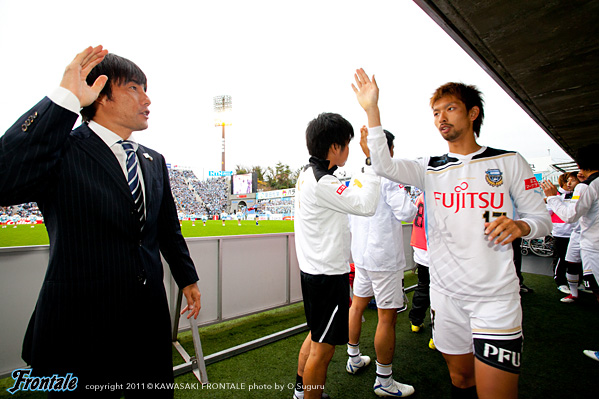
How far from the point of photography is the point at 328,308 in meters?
1.59

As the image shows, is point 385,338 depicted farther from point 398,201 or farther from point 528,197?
point 528,197

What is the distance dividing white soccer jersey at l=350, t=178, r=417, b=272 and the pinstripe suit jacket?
5.44 feet

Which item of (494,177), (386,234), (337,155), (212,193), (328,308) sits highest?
(212,193)

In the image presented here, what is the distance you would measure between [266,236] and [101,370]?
2.95 m

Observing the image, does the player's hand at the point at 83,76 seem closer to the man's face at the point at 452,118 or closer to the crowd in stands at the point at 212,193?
the man's face at the point at 452,118

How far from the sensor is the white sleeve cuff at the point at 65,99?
0.84 m

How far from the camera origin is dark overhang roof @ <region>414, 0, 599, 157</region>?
284 centimetres

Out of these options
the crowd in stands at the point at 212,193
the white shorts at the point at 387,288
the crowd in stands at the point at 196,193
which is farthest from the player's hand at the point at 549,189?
the crowd in stands at the point at 212,193

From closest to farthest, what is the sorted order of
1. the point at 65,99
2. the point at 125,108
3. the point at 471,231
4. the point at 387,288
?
1. the point at 65,99
2. the point at 125,108
3. the point at 471,231
4. the point at 387,288

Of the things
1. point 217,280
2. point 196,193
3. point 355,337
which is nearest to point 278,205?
point 196,193

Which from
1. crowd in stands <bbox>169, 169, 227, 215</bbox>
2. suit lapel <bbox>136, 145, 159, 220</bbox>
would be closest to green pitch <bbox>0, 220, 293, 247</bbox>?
suit lapel <bbox>136, 145, 159, 220</bbox>

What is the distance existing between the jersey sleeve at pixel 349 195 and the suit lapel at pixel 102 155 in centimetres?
94

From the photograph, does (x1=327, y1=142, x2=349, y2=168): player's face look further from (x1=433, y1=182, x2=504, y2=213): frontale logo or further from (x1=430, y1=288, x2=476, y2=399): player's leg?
(x1=430, y1=288, x2=476, y2=399): player's leg

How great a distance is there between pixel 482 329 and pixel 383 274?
0.99 meters
